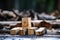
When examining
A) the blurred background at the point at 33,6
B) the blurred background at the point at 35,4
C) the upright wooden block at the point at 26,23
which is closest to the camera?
the upright wooden block at the point at 26,23

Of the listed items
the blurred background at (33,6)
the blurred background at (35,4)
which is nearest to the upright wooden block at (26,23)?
the blurred background at (33,6)

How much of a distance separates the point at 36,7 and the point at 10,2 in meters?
0.67

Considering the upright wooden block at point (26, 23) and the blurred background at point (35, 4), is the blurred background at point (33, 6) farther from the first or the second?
the upright wooden block at point (26, 23)

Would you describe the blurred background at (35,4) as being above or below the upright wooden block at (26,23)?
above

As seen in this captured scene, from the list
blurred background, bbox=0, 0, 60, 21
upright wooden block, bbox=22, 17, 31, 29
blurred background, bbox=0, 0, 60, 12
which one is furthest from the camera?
blurred background, bbox=0, 0, 60, 12

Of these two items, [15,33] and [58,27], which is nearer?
[15,33]

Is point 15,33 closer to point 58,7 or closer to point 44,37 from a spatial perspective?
point 44,37

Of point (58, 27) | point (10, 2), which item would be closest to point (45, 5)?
point (10, 2)

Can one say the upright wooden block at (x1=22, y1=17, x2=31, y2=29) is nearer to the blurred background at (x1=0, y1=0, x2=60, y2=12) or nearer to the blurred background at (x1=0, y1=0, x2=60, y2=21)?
the blurred background at (x1=0, y1=0, x2=60, y2=21)

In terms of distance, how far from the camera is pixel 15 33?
2.58 metres

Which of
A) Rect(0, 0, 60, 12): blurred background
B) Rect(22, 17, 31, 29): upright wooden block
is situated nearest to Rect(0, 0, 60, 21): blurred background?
Rect(0, 0, 60, 12): blurred background

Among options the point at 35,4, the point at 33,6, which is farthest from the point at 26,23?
the point at 35,4

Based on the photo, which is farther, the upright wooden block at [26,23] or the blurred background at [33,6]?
the blurred background at [33,6]

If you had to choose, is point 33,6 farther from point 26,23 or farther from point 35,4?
point 26,23
